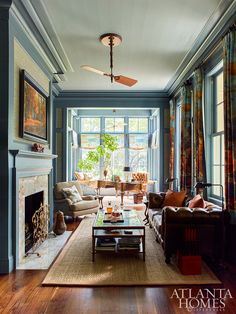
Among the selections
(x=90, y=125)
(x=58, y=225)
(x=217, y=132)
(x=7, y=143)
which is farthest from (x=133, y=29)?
(x=90, y=125)

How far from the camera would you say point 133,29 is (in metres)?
3.90

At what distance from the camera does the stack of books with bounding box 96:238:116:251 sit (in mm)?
3604

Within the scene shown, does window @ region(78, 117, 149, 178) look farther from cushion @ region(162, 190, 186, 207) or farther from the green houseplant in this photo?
cushion @ region(162, 190, 186, 207)

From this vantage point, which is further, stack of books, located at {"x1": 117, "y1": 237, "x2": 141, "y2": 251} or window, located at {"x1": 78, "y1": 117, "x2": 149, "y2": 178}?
window, located at {"x1": 78, "y1": 117, "x2": 149, "y2": 178}

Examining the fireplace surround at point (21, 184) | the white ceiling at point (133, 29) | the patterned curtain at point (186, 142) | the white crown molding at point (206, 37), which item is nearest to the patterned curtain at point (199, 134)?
the white crown molding at point (206, 37)

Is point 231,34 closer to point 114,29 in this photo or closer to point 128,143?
point 114,29

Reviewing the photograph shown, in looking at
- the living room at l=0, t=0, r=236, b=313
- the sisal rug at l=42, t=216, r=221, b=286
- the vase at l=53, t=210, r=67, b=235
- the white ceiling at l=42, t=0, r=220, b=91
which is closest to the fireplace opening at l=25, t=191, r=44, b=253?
the living room at l=0, t=0, r=236, b=313

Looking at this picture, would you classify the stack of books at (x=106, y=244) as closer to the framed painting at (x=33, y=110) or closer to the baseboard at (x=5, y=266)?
the baseboard at (x=5, y=266)

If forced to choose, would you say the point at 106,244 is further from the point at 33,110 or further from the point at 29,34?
the point at 29,34

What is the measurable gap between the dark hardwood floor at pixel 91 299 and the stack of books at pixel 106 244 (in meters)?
0.86

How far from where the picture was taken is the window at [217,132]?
429cm

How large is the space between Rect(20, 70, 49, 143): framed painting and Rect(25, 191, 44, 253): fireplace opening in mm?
993

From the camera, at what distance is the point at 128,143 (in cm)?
1072

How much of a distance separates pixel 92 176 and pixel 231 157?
758 centimetres
